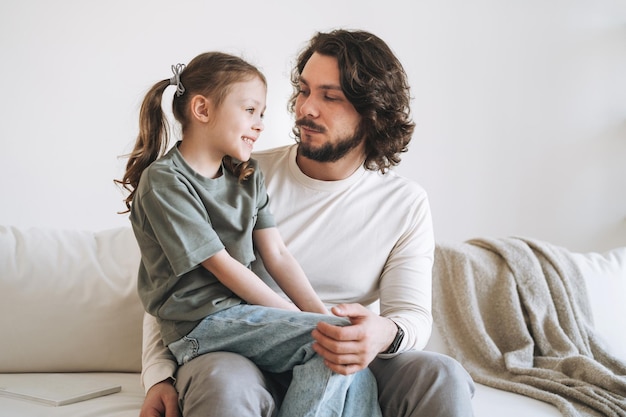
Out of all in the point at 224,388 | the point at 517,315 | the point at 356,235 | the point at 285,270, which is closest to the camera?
the point at 224,388

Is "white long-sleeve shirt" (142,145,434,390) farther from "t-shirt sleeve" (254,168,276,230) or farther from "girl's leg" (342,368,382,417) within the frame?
"girl's leg" (342,368,382,417)

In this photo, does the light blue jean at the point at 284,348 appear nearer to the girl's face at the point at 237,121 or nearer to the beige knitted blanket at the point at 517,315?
the girl's face at the point at 237,121

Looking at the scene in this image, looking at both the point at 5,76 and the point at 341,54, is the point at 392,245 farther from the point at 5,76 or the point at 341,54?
the point at 5,76

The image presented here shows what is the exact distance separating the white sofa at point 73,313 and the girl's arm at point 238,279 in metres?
0.43

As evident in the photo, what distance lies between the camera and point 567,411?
183 cm

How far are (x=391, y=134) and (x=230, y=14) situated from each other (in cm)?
94

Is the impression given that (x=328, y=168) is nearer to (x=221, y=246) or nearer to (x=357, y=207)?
(x=357, y=207)

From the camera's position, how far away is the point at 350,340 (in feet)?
4.41

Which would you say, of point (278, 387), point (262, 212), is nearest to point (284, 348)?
point (278, 387)

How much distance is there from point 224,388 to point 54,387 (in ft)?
1.98

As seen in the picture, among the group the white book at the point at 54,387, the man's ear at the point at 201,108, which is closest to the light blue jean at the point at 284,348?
the white book at the point at 54,387

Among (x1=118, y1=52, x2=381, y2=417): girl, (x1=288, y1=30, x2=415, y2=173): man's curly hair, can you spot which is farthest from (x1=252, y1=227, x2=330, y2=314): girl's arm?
(x1=288, y1=30, x2=415, y2=173): man's curly hair

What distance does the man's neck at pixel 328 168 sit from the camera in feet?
6.11

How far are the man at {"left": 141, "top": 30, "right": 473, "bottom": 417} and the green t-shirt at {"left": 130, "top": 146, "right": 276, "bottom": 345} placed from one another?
0.12 meters
